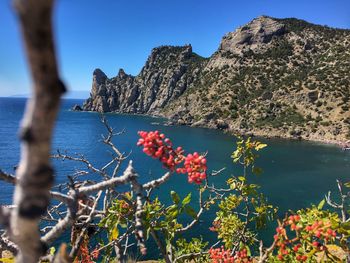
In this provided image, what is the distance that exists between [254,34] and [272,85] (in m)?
42.6

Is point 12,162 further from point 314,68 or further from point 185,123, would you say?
point 314,68

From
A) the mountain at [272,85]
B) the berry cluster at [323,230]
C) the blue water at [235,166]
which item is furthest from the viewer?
the mountain at [272,85]

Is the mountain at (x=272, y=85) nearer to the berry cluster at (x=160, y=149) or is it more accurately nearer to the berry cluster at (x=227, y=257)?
the berry cluster at (x=227, y=257)

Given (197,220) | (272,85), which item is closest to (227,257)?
(197,220)

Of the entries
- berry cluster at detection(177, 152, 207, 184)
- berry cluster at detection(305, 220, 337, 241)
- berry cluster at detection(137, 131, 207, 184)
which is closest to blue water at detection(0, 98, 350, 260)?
berry cluster at detection(305, 220, 337, 241)

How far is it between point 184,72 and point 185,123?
7204 centimetres

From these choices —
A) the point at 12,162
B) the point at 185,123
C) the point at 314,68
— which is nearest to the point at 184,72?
the point at 185,123

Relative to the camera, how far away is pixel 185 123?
12962 cm

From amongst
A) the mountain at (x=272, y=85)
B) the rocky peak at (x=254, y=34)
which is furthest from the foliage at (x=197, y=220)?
the rocky peak at (x=254, y=34)

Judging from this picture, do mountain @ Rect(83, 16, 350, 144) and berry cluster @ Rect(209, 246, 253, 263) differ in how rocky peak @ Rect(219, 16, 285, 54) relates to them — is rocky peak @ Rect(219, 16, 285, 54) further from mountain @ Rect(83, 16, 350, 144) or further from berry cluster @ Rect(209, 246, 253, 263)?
berry cluster @ Rect(209, 246, 253, 263)

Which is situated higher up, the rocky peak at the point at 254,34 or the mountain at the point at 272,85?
the rocky peak at the point at 254,34

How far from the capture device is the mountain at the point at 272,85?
10262cm

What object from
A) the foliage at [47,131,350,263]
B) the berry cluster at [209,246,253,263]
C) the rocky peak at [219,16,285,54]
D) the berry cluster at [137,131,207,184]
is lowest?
the berry cluster at [209,246,253,263]

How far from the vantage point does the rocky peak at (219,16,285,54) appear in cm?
15462
